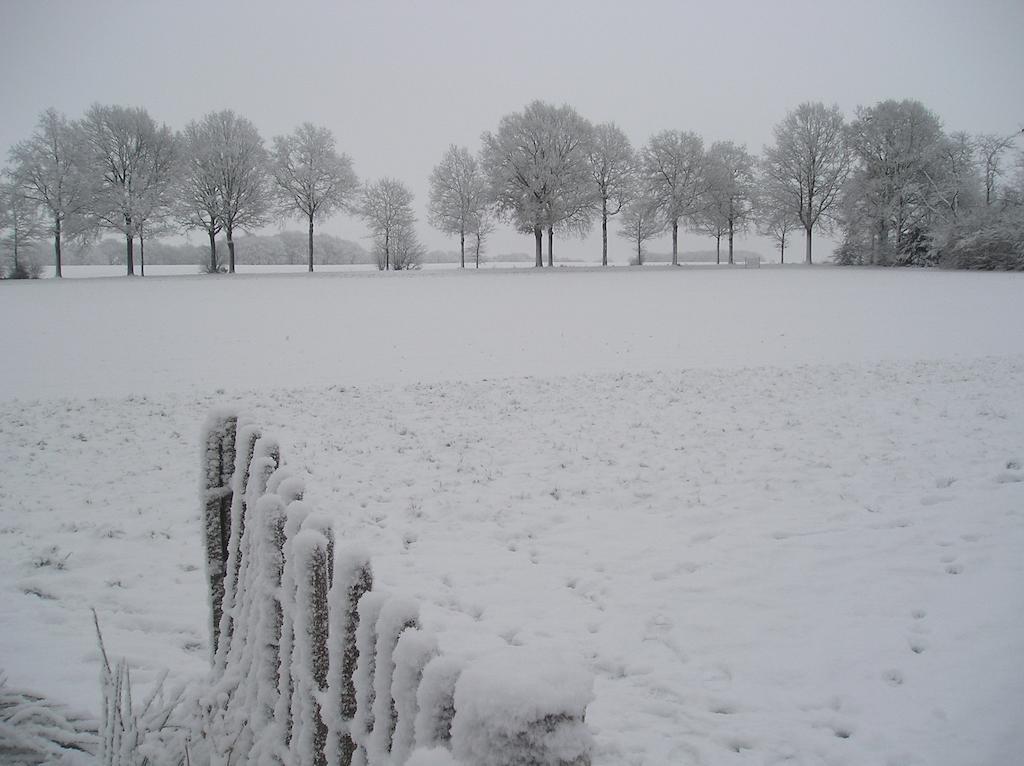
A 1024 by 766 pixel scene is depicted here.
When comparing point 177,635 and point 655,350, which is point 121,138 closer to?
point 655,350

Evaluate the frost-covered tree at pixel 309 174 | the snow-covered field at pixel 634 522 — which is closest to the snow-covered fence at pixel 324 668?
the snow-covered field at pixel 634 522

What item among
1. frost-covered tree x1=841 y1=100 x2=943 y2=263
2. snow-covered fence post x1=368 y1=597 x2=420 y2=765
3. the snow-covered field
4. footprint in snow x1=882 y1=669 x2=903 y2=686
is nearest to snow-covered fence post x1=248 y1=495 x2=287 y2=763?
snow-covered fence post x1=368 y1=597 x2=420 y2=765

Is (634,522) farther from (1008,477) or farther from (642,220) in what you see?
(642,220)

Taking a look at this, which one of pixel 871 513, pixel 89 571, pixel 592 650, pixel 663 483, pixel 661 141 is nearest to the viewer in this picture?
pixel 592 650

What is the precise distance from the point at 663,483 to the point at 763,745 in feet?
12.1

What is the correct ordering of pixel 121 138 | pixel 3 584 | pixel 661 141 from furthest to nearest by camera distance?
pixel 661 141
pixel 121 138
pixel 3 584

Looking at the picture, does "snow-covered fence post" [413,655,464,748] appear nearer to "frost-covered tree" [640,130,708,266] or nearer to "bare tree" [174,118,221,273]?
"bare tree" [174,118,221,273]

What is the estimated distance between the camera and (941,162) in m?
42.8

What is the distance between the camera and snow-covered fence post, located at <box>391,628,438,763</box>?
134 cm

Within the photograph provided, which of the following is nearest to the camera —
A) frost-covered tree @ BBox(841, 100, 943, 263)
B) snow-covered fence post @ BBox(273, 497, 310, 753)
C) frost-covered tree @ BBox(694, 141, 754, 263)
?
snow-covered fence post @ BBox(273, 497, 310, 753)

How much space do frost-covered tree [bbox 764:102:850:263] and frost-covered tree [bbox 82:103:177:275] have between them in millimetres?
46806

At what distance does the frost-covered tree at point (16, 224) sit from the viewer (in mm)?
39375

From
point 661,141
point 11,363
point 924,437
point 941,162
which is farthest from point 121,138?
point 941,162

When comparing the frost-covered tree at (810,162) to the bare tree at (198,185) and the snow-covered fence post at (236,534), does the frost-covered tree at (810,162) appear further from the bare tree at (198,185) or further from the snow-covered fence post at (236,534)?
the snow-covered fence post at (236,534)
